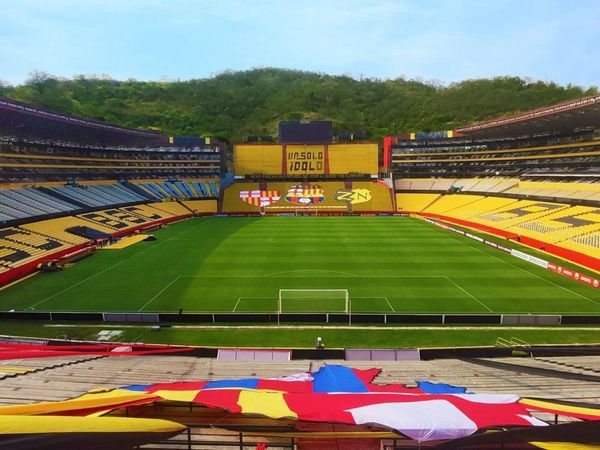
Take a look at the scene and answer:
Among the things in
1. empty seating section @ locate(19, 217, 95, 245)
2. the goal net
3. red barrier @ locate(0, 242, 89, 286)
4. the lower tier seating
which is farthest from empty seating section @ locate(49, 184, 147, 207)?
the goal net

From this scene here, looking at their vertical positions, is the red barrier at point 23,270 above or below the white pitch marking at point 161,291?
above

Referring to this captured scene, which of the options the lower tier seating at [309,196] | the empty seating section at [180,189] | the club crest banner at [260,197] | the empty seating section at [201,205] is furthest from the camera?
the club crest banner at [260,197]

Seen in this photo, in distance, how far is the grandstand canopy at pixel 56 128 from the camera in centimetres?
4162

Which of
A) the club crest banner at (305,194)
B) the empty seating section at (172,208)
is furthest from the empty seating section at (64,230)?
the club crest banner at (305,194)

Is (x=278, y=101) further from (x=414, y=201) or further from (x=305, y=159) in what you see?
(x=414, y=201)

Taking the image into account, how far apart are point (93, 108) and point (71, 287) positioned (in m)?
106

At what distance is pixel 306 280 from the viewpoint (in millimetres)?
28531

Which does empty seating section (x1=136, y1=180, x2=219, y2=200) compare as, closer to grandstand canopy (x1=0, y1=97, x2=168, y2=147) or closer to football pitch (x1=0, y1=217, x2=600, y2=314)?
grandstand canopy (x1=0, y1=97, x2=168, y2=147)

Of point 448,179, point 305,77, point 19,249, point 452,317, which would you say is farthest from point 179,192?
point 305,77

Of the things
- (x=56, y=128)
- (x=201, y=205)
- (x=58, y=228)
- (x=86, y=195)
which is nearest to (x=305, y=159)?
(x=201, y=205)

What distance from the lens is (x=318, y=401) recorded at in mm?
5840

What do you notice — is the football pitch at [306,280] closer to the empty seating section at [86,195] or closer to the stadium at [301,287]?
the stadium at [301,287]

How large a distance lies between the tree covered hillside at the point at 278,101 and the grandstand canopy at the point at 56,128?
4873cm

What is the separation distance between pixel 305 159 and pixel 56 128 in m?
43.0
